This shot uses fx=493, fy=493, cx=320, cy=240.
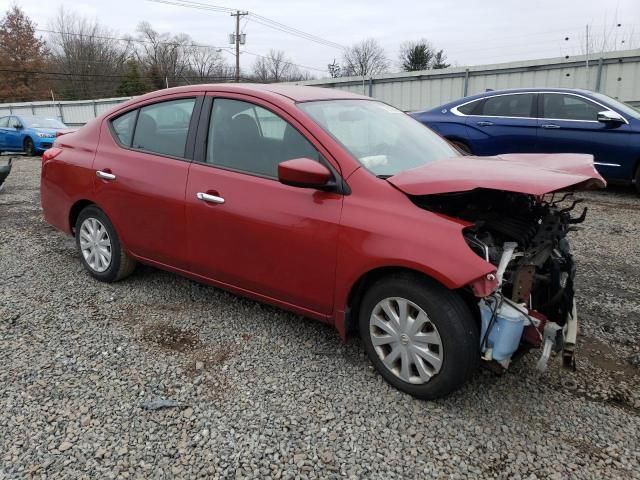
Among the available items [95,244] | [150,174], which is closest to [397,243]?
[150,174]

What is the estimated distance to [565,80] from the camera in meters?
12.1

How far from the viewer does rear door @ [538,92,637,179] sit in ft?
23.3

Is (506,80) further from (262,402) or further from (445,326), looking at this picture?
(262,402)

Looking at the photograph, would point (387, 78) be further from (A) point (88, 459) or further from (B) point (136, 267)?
(A) point (88, 459)

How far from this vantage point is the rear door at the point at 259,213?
2.79 meters

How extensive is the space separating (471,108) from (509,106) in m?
0.60

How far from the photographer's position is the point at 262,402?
2607mm

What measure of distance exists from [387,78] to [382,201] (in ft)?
44.8

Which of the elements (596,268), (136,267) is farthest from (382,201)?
(596,268)

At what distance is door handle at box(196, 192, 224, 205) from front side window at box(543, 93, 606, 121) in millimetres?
6301

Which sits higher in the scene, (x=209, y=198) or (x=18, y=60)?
(x=18, y=60)

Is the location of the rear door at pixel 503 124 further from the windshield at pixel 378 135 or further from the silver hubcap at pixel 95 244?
the silver hubcap at pixel 95 244

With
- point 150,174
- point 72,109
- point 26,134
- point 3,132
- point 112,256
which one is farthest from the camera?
point 72,109

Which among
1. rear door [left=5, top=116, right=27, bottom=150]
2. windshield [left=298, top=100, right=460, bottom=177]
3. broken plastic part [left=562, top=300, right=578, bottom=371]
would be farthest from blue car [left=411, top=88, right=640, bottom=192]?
rear door [left=5, top=116, right=27, bottom=150]
